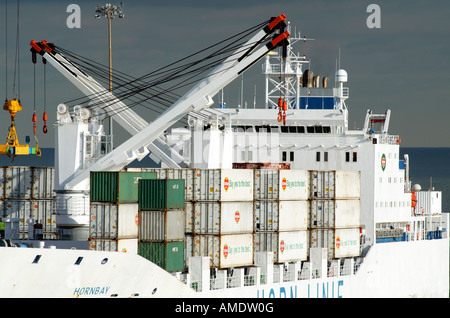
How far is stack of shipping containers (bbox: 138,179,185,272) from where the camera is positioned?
37875mm

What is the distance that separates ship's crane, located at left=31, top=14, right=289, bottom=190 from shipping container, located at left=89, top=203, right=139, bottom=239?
17.1 ft

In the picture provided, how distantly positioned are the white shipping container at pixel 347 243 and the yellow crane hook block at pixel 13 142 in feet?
58.6

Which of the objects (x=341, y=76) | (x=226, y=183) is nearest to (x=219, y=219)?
(x=226, y=183)

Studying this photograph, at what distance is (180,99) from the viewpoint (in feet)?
147

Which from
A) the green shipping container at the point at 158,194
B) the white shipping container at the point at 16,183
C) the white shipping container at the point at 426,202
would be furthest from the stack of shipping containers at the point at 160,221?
the white shipping container at the point at 426,202

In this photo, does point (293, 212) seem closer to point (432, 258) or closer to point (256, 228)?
point (256, 228)

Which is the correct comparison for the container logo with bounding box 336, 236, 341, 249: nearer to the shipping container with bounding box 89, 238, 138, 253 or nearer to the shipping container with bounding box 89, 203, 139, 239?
the shipping container with bounding box 89, 238, 138, 253

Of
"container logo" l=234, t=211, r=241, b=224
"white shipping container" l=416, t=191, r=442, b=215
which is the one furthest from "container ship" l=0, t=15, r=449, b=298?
"white shipping container" l=416, t=191, r=442, b=215

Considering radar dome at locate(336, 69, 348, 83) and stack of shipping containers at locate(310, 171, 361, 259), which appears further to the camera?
radar dome at locate(336, 69, 348, 83)

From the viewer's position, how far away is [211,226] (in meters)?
40.9

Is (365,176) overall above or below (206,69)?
below
